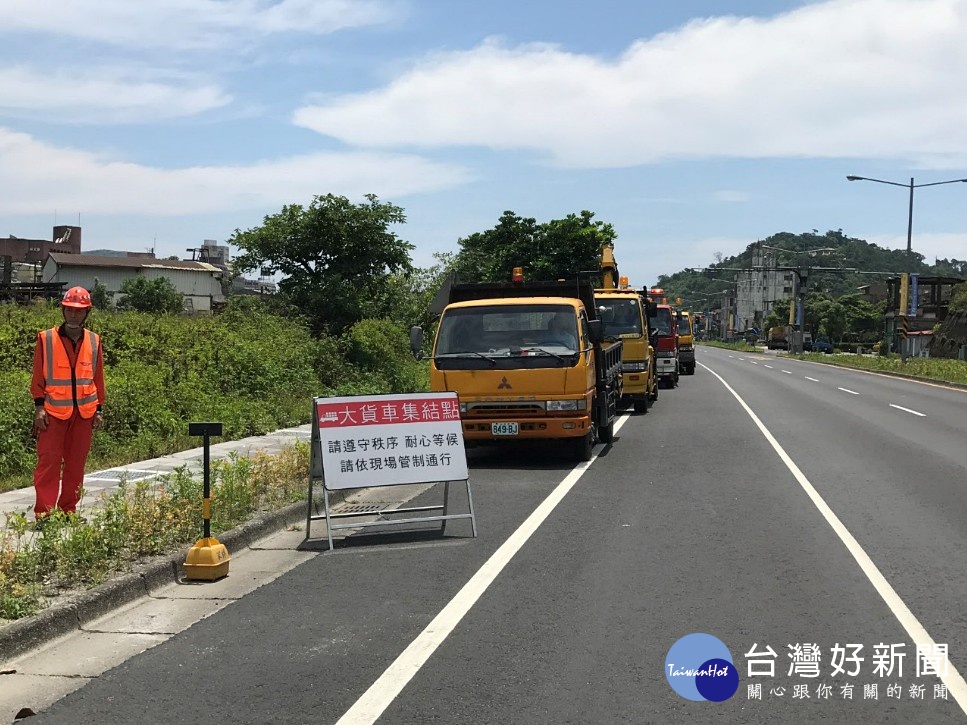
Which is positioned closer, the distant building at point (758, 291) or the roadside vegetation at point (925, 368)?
the roadside vegetation at point (925, 368)

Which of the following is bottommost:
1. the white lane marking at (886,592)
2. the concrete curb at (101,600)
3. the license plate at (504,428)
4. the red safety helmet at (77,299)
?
the concrete curb at (101,600)

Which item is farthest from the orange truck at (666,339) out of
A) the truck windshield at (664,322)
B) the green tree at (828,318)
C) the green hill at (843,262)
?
the green hill at (843,262)

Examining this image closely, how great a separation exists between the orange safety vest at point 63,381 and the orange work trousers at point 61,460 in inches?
2.7

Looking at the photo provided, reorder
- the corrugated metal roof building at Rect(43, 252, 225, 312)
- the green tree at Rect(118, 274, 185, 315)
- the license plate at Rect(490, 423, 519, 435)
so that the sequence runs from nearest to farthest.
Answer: the license plate at Rect(490, 423, 519, 435) → the green tree at Rect(118, 274, 185, 315) → the corrugated metal roof building at Rect(43, 252, 225, 312)

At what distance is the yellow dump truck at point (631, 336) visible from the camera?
70.0 ft

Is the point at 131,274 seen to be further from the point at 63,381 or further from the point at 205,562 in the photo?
the point at 205,562

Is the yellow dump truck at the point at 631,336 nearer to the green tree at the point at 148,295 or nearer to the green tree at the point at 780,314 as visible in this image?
the green tree at the point at 148,295

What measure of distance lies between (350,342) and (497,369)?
38.2 ft

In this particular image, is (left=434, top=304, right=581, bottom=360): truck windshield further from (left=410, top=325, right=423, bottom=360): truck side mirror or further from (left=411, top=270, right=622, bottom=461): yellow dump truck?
(left=410, top=325, right=423, bottom=360): truck side mirror

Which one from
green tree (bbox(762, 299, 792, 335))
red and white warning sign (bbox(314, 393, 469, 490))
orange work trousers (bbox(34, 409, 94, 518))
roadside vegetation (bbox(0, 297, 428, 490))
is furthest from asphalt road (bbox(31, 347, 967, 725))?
green tree (bbox(762, 299, 792, 335))

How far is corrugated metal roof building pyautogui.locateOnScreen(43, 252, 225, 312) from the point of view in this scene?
275 feet

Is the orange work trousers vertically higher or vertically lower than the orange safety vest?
lower

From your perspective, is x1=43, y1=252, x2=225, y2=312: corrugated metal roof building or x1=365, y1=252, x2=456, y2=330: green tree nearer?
x1=365, y1=252, x2=456, y2=330: green tree

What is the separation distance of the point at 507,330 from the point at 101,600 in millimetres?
8092
